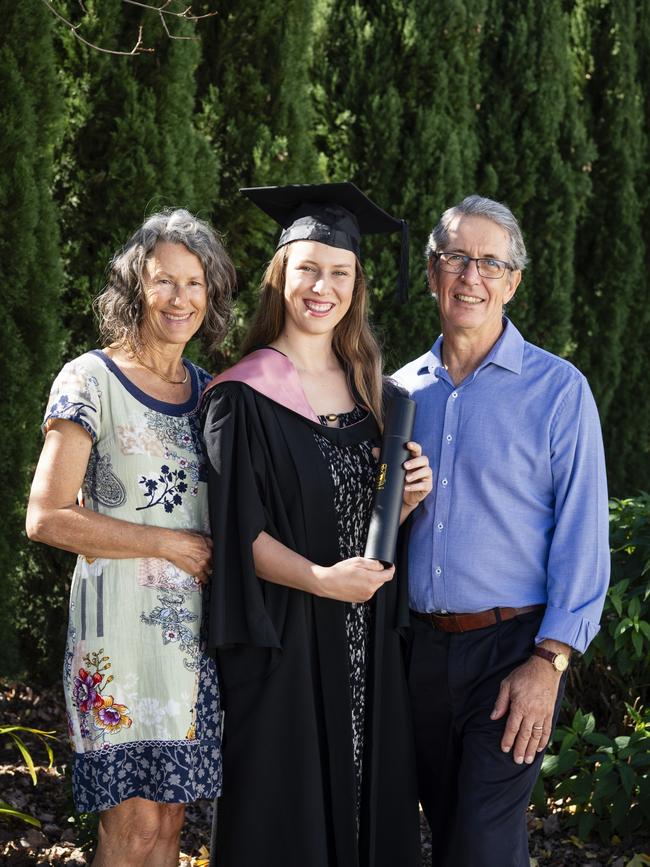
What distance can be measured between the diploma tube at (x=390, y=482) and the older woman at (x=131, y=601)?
1.46 feet

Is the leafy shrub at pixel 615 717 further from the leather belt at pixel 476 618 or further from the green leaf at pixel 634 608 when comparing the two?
the leather belt at pixel 476 618

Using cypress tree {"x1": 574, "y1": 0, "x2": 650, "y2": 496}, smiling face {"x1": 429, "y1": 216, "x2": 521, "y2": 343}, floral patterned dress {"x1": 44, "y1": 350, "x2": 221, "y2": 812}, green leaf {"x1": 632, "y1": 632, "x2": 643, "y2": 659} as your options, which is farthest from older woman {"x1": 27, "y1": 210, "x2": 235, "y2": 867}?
cypress tree {"x1": 574, "y1": 0, "x2": 650, "y2": 496}

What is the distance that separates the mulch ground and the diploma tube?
1.54 metres

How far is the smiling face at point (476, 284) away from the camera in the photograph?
3051mm

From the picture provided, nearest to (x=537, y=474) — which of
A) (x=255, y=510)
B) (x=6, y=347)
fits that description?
(x=255, y=510)

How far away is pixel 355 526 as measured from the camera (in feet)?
9.62

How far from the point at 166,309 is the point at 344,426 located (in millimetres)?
579

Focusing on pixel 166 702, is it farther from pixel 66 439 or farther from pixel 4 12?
pixel 4 12

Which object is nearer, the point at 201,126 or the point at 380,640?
the point at 380,640

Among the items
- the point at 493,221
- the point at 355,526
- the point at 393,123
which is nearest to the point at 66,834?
the point at 355,526

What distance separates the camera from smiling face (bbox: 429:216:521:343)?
3.05 meters

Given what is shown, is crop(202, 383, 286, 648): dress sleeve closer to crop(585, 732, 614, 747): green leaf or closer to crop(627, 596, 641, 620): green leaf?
crop(585, 732, 614, 747): green leaf

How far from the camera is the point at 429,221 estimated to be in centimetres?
590

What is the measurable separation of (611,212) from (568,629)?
17.4ft
